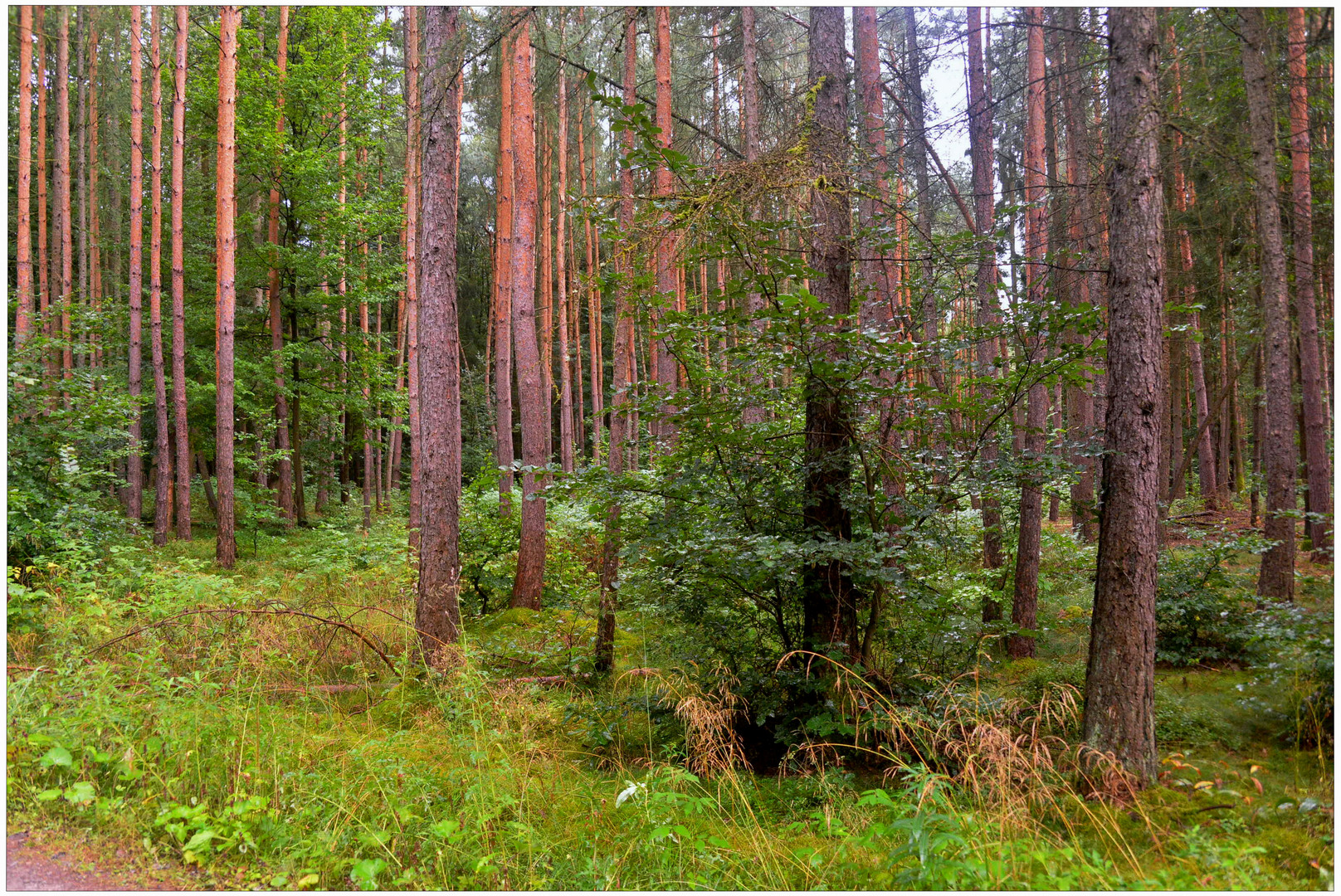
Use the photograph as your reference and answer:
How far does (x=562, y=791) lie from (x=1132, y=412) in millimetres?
3776

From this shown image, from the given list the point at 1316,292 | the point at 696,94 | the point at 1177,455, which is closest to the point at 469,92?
the point at 696,94

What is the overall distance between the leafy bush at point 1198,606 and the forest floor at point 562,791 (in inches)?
21.8

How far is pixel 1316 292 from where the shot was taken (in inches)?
236

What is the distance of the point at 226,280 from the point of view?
10.9 meters

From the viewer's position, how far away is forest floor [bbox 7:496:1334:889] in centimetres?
296

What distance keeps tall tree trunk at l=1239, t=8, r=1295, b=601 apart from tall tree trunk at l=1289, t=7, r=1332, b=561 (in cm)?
16

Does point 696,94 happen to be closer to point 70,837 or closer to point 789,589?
point 789,589

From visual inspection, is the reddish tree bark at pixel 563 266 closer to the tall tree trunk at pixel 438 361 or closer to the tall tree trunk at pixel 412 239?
the tall tree trunk at pixel 412 239

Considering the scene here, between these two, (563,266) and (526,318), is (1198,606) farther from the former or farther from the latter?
(563,266)

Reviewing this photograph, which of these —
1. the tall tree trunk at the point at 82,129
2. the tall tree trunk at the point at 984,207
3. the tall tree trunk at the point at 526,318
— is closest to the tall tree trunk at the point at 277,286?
the tall tree trunk at the point at 82,129

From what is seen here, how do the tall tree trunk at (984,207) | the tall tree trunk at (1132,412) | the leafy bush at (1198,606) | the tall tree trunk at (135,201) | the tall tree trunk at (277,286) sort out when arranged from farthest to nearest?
1. the tall tree trunk at (277,286)
2. the tall tree trunk at (135,201)
3. the tall tree trunk at (984,207)
4. the leafy bush at (1198,606)
5. the tall tree trunk at (1132,412)

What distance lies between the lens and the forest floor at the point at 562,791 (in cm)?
296

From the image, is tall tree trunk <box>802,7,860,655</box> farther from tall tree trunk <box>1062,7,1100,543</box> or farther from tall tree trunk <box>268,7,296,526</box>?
tall tree trunk <box>268,7,296,526</box>

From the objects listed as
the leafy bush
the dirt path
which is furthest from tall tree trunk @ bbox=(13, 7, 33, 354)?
the leafy bush
